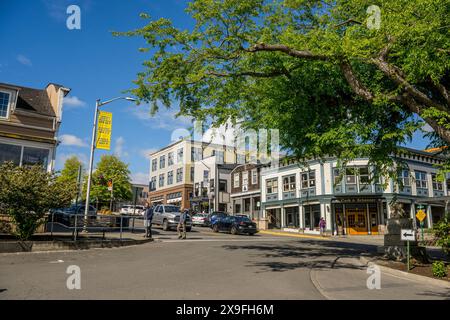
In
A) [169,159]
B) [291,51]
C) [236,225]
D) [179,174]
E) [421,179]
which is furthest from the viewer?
[169,159]

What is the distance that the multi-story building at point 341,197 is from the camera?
Answer: 124 ft

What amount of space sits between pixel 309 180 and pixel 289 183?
3.49 metres

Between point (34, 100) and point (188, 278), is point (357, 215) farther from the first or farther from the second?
point (188, 278)

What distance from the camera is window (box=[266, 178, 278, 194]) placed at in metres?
46.2

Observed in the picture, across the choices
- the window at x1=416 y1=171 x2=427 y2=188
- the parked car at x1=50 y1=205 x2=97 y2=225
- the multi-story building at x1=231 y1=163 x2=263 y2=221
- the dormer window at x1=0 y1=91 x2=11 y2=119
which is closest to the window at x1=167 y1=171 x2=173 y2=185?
the multi-story building at x1=231 y1=163 x2=263 y2=221

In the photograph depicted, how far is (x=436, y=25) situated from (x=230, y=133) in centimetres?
913

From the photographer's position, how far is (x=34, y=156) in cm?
2008

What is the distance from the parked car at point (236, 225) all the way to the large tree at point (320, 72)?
15262 millimetres

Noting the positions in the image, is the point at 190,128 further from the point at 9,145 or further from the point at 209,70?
the point at 9,145

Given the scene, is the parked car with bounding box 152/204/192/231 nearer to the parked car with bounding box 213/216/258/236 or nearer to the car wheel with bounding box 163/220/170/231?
the car wheel with bounding box 163/220/170/231

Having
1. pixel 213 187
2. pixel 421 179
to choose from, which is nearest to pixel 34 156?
pixel 213 187

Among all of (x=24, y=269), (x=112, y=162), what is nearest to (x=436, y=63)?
(x=24, y=269)

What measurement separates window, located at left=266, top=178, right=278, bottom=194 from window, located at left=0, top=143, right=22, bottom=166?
32.2 metres

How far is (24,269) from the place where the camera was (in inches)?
370
